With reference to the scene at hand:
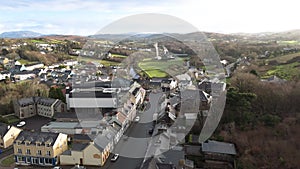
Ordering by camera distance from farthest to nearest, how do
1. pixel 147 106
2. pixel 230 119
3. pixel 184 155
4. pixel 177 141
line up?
pixel 147 106 → pixel 230 119 → pixel 177 141 → pixel 184 155

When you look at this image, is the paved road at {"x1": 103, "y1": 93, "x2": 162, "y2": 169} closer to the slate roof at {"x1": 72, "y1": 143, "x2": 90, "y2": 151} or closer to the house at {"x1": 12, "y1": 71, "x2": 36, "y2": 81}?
the slate roof at {"x1": 72, "y1": 143, "x2": 90, "y2": 151}

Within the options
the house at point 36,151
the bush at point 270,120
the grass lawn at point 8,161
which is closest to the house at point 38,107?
the grass lawn at point 8,161

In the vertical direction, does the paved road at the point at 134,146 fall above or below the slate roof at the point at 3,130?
below

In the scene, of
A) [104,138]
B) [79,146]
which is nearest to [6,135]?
[79,146]

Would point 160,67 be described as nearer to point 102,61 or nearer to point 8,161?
point 102,61

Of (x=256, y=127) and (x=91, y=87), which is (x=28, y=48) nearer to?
(x=91, y=87)

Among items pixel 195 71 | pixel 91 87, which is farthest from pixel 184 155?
pixel 195 71

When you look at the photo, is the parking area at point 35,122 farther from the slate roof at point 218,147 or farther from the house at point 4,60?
the house at point 4,60
